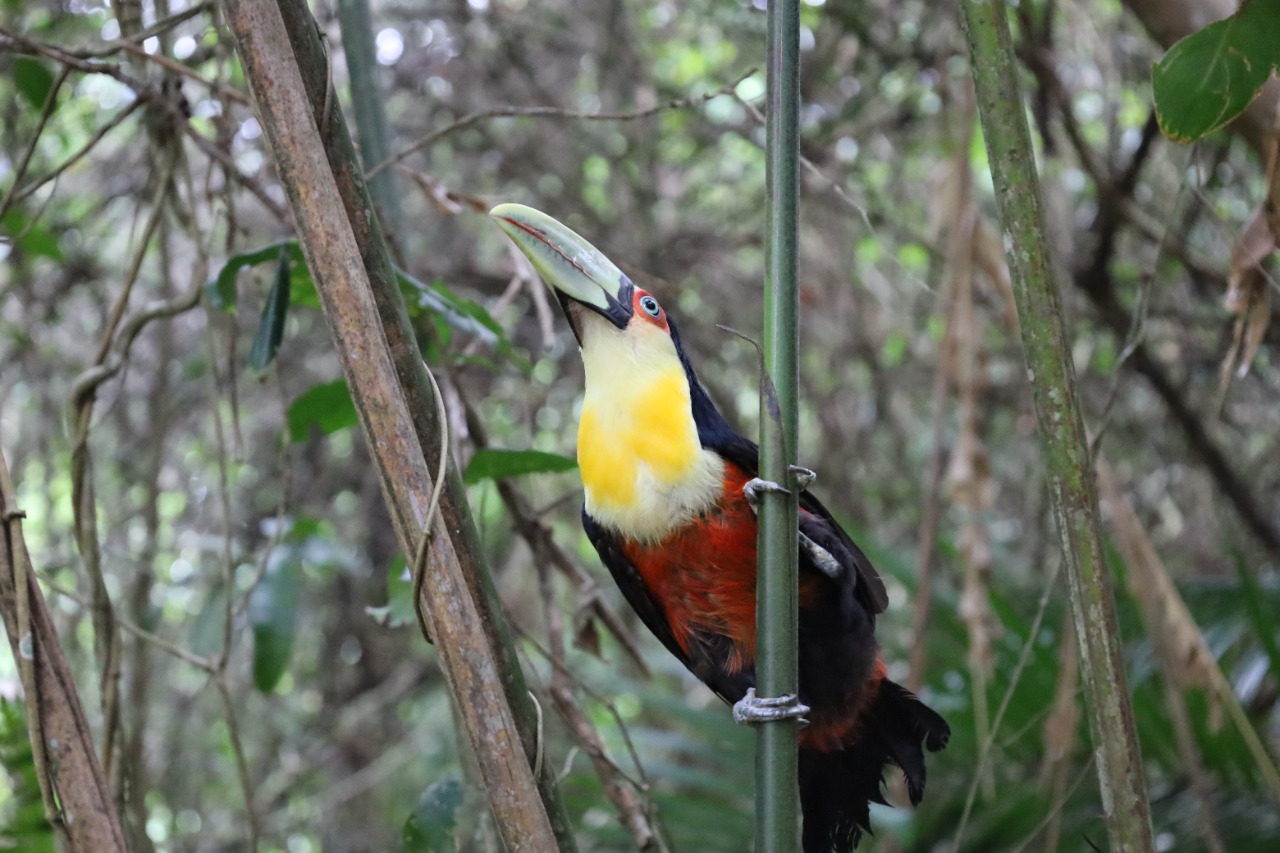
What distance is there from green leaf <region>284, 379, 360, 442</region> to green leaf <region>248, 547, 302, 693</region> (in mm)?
622

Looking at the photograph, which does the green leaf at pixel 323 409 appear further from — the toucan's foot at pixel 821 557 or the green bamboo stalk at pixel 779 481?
the green bamboo stalk at pixel 779 481

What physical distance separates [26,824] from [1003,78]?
5.12 ft

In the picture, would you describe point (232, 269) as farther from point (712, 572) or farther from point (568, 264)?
point (712, 572)

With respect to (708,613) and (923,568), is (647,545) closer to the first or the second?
(708,613)

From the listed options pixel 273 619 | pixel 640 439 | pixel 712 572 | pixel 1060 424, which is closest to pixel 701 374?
pixel 273 619

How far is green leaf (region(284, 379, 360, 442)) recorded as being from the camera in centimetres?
177

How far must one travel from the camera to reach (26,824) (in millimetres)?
1577

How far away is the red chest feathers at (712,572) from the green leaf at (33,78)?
143 cm

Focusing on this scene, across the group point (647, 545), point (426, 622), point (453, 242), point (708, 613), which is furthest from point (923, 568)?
point (453, 242)

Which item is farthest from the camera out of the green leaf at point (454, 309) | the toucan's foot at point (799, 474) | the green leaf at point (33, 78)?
the green leaf at point (33, 78)

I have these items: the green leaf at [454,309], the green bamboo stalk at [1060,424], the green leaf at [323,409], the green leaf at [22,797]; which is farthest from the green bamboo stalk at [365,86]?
the green bamboo stalk at [1060,424]

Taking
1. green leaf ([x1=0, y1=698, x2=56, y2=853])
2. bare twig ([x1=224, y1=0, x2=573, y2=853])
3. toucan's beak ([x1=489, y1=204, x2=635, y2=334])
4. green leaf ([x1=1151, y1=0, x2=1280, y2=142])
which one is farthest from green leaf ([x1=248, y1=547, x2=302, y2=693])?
green leaf ([x1=1151, y1=0, x2=1280, y2=142])

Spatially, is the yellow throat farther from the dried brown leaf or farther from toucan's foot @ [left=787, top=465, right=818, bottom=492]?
the dried brown leaf

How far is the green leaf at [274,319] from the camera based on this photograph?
5.42 ft
